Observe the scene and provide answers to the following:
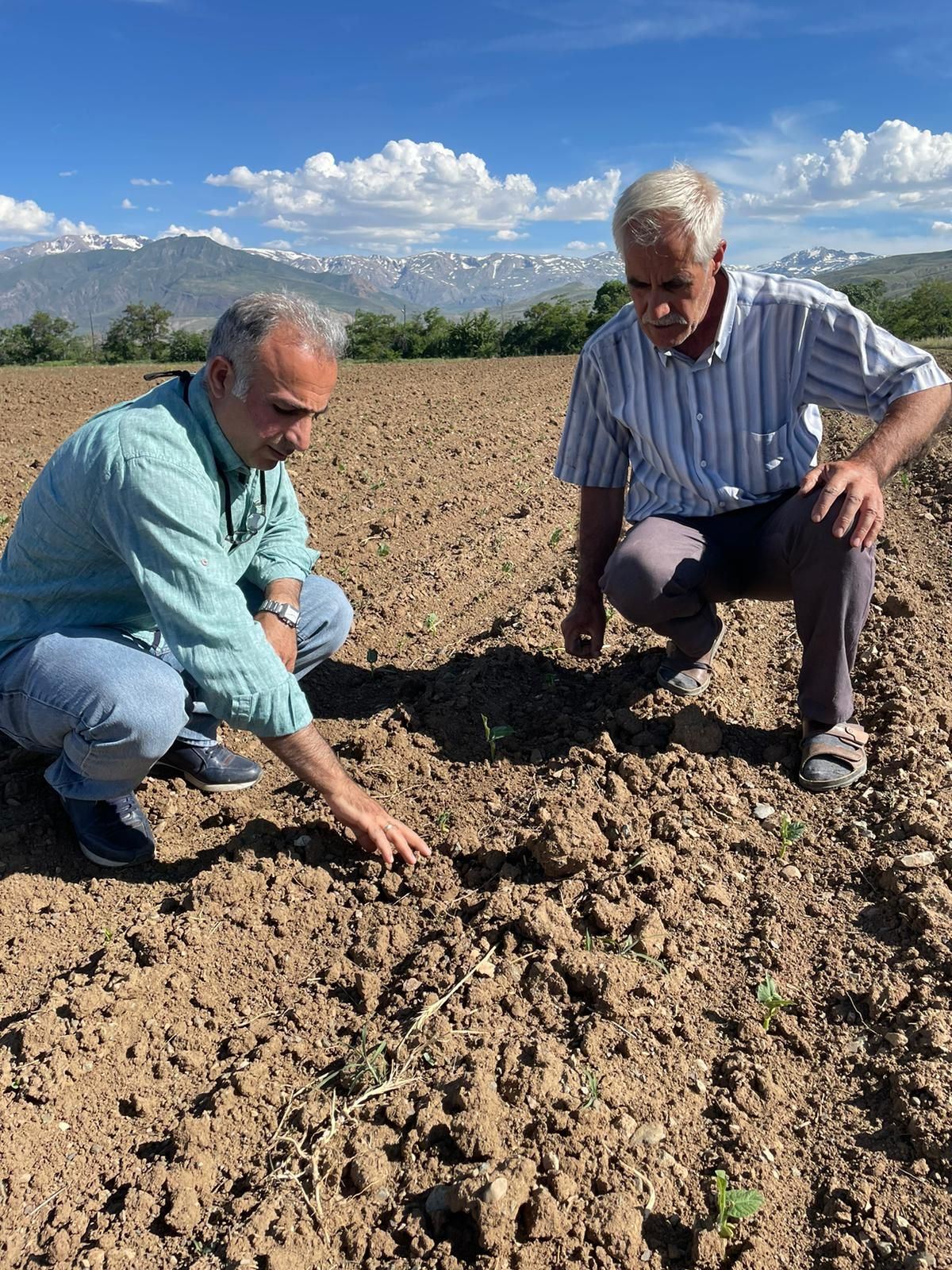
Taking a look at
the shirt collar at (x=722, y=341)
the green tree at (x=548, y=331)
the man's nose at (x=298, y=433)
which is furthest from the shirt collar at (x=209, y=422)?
the green tree at (x=548, y=331)

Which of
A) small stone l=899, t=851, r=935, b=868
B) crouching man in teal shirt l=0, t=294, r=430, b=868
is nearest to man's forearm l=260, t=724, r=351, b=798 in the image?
crouching man in teal shirt l=0, t=294, r=430, b=868

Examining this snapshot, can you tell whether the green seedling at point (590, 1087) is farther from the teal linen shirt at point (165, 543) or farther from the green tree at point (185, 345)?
the green tree at point (185, 345)

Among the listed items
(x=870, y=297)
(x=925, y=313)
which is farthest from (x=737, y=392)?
(x=870, y=297)

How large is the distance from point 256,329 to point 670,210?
1.29 metres

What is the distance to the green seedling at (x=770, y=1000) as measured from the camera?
222cm

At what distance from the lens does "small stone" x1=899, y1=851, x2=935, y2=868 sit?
2.65 metres

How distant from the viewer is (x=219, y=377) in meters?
2.41

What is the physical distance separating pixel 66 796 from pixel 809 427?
268 centimetres

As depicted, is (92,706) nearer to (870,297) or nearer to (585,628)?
(585,628)

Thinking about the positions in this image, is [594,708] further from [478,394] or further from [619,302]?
[619,302]

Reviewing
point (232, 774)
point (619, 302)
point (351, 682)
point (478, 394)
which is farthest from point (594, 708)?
point (619, 302)

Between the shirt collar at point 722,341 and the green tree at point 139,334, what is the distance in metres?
44.8

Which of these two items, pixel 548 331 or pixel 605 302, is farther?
pixel 605 302

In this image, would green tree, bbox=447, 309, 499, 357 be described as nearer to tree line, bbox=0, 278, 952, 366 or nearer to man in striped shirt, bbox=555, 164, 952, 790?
tree line, bbox=0, 278, 952, 366
